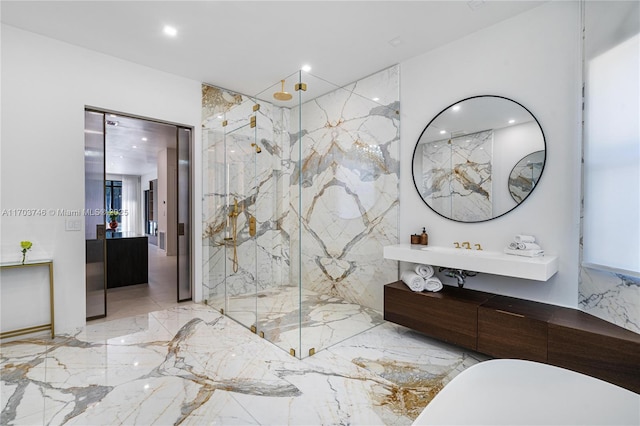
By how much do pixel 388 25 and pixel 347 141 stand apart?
1158 millimetres

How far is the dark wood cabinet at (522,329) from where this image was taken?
1757mm

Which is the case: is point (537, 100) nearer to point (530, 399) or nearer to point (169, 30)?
point (530, 399)

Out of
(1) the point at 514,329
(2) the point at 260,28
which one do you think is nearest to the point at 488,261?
(1) the point at 514,329

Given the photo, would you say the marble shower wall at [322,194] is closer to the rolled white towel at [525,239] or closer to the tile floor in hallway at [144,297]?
the tile floor in hallway at [144,297]

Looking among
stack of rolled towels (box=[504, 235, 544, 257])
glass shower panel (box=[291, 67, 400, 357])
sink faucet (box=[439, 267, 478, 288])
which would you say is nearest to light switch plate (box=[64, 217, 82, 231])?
glass shower panel (box=[291, 67, 400, 357])

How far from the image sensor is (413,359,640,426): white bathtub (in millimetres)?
1182

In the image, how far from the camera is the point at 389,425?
170 centimetres

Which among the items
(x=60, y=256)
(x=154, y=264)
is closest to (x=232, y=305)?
(x=60, y=256)

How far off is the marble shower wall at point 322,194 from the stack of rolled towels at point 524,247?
3.92 ft

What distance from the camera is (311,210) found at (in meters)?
3.06

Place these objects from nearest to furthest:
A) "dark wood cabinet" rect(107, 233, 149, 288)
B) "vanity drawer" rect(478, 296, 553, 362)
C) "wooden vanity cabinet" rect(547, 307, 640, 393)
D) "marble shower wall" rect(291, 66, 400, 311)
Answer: "wooden vanity cabinet" rect(547, 307, 640, 393)
"vanity drawer" rect(478, 296, 553, 362)
"marble shower wall" rect(291, 66, 400, 311)
"dark wood cabinet" rect(107, 233, 149, 288)

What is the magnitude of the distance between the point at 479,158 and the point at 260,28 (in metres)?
2.37

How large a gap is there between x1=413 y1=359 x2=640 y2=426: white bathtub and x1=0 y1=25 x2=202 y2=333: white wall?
3.61 m

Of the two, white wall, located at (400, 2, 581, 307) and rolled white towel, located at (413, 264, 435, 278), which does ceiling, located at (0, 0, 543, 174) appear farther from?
rolled white towel, located at (413, 264, 435, 278)
